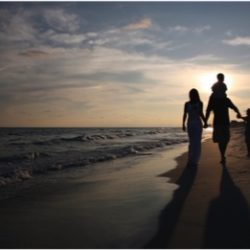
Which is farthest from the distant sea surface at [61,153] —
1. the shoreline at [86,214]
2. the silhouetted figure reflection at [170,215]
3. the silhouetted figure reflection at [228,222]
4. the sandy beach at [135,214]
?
the silhouetted figure reflection at [228,222]

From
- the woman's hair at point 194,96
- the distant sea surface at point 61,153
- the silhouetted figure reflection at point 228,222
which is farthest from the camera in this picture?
the distant sea surface at point 61,153

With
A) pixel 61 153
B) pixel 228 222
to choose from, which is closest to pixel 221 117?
pixel 228 222

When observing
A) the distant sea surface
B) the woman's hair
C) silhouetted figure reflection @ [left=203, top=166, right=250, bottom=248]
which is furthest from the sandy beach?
the distant sea surface

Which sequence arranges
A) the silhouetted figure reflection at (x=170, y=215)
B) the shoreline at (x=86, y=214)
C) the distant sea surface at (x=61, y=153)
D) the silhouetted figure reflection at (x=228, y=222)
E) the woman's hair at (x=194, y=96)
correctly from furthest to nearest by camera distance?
the distant sea surface at (x=61, y=153), the woman's hair at (x=194, y=96), the shoreline at (x=86, y=214), the silhouetted figure reflection at (x=170, y=215), the silhouetted figure reflection at (x=228, y=222)

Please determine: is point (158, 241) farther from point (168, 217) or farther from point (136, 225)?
point (168, 217)

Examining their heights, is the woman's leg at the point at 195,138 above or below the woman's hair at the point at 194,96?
below

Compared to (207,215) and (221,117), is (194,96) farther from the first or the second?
(207,215)

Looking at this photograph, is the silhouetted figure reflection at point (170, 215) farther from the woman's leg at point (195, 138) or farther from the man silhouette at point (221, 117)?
the man silhouette at point (221, 117)

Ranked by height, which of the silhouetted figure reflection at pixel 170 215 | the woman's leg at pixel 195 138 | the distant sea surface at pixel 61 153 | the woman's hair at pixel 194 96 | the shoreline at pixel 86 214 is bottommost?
the distant sea surface at pixel 61 153

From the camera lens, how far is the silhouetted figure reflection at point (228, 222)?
12.1ft

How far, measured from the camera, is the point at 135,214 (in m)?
4.93

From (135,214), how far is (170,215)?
1.50 feet

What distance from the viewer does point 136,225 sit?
4.41m

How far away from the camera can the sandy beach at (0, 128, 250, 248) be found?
3.89 m
